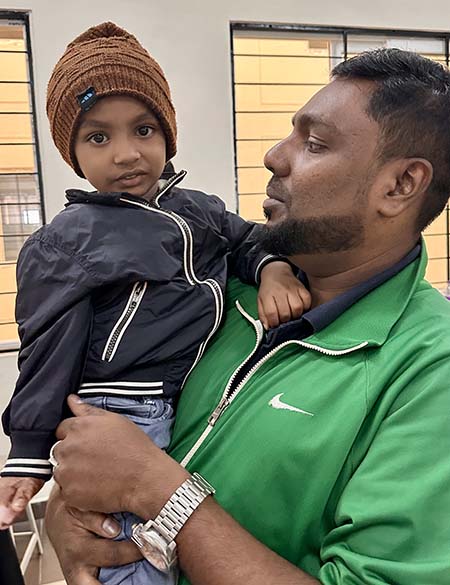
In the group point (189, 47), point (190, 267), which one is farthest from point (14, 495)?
point (189, 47)

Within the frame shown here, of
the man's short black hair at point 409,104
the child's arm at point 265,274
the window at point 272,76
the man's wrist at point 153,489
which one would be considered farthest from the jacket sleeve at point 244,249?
the window at point 272,76

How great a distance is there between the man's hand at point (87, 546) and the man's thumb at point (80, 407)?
16 centimetres

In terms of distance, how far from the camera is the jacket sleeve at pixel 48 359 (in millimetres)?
910

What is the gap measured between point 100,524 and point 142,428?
0.16 meters

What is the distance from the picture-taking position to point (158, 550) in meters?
0.77

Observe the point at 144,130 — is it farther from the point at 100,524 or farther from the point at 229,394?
the point at 100,524

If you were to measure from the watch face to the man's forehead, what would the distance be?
2.24 feet

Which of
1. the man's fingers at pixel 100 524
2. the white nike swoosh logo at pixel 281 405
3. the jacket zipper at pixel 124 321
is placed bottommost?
the man's fingers at pixel 100 524

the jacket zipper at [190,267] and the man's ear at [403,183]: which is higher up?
the man's ear at [403,183]

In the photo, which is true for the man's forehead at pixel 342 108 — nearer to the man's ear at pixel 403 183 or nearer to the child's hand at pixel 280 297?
the man's ear at pixel 403 183

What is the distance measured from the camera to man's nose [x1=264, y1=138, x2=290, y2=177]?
975mm

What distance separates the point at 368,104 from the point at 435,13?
3.33 m

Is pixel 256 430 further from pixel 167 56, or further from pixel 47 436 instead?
pixel 167 56

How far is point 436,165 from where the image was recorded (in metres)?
0.94
